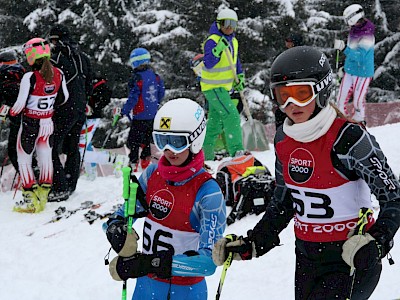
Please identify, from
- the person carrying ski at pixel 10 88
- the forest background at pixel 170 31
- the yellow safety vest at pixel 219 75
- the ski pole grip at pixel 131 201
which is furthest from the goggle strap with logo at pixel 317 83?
the forest background at pixel 170 31

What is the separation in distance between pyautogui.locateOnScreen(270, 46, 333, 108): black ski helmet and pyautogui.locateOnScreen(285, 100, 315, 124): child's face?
0.04 meters

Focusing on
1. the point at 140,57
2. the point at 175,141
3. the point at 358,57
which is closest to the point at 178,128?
the point at 175,141

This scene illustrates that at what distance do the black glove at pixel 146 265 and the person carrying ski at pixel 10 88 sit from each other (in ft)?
15.5

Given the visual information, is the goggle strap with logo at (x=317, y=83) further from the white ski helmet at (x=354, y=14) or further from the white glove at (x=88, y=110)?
the white ski helmet at (x=354, y=14)

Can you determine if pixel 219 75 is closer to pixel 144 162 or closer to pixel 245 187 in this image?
pixel 144 162

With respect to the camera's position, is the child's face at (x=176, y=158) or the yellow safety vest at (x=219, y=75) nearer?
the child's face at (x=176, y=158)

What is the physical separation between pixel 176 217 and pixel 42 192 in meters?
4.58

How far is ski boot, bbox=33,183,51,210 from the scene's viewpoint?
24.0 feet

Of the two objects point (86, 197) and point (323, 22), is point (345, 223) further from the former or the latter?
point (323, 22)

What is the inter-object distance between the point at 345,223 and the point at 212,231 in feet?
2.23

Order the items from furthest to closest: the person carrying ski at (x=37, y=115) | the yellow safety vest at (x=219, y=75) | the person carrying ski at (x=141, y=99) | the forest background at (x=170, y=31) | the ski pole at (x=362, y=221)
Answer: the forest background at (x=170, y=31) < the person carrying ski at (x=141, y=99) < the yellow safety vest at (x=219, y=75) < the person carrying ski at (x=37, y=115) < the ski pole at (x=362, y=221)

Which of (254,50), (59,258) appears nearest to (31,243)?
(59,258)

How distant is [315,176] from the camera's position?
282cm

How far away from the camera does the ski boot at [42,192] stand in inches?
288
